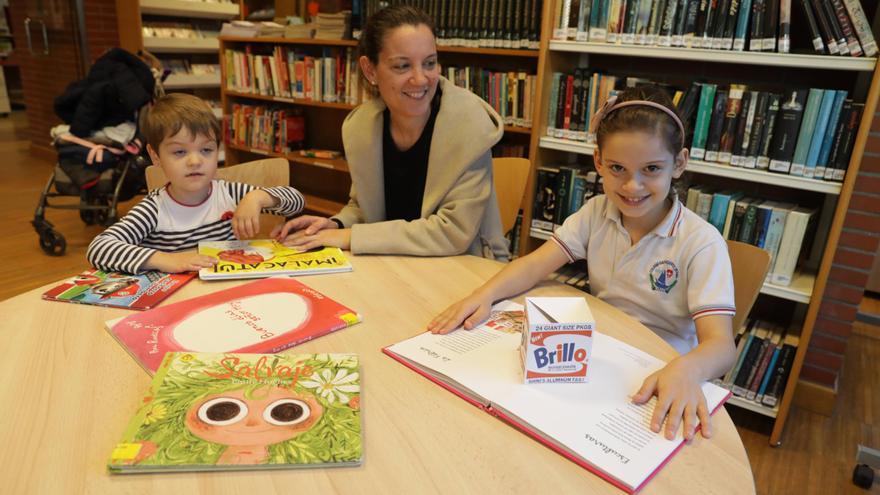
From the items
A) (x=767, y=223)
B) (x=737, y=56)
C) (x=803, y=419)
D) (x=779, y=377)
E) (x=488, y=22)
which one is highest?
(x=488, y=22)

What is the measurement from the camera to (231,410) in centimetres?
76

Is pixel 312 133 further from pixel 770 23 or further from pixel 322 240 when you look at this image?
pixel 770 23

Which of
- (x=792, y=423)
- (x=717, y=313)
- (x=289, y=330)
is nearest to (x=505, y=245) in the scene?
(x=717, y=313)

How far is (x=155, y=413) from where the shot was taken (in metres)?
0.75

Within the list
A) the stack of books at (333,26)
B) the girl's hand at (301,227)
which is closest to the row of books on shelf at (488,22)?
the stack of books at (333,26)

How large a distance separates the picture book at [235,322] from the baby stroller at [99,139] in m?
2.78

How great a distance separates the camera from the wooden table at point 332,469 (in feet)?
2.18

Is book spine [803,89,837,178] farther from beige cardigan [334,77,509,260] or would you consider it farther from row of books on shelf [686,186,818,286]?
beige cardigan [334,77,509,260]

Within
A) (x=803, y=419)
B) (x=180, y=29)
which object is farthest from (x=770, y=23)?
(x=180, y=29)

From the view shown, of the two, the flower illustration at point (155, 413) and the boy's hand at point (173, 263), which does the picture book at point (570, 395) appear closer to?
the flower illustration at point (155, 413)

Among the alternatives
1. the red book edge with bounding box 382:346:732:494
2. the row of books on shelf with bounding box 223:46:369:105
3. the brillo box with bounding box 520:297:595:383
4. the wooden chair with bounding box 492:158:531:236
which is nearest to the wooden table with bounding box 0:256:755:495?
the red book edge with bounding box 382:346:732:494

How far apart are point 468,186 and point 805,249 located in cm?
136

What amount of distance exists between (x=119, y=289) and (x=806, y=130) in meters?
2.05

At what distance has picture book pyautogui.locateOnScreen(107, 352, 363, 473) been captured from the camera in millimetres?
681
